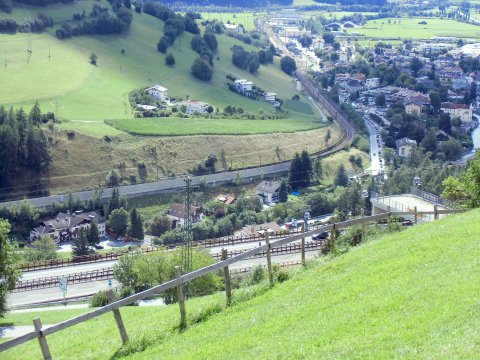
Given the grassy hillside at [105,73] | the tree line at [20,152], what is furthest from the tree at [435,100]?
the tree line at [20,152]

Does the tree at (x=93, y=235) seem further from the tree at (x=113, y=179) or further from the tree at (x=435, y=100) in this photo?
the tree at (x=435, y=100)

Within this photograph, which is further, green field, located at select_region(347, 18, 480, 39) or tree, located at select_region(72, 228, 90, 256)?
green field, located at select_region(347, 18, 480, 39)

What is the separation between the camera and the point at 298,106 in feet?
296

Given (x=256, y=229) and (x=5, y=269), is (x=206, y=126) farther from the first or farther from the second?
(x=5, y=269)

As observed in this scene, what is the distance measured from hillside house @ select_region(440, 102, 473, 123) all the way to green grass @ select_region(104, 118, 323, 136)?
20.2m

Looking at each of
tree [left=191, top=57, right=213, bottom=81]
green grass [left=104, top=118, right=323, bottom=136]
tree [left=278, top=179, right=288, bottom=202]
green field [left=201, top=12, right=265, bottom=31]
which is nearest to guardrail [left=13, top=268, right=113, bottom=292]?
tree [left=278, top=179, right=288, bottom=202]

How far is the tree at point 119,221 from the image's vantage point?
5131 cm

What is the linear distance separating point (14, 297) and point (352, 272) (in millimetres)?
27310

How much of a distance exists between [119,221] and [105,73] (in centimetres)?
3613

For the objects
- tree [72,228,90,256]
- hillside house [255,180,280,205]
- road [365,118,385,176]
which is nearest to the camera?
tree [72,228,90,256]

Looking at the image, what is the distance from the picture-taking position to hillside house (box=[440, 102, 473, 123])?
90062mm

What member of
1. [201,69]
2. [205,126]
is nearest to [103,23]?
[201,69]

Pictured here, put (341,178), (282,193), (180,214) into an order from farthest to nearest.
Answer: (341,178) → (282,193) → (180,214)

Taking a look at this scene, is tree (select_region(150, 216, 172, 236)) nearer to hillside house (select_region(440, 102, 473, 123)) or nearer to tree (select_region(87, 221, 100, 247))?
tree (select_region(87, 221, 100, 247))
